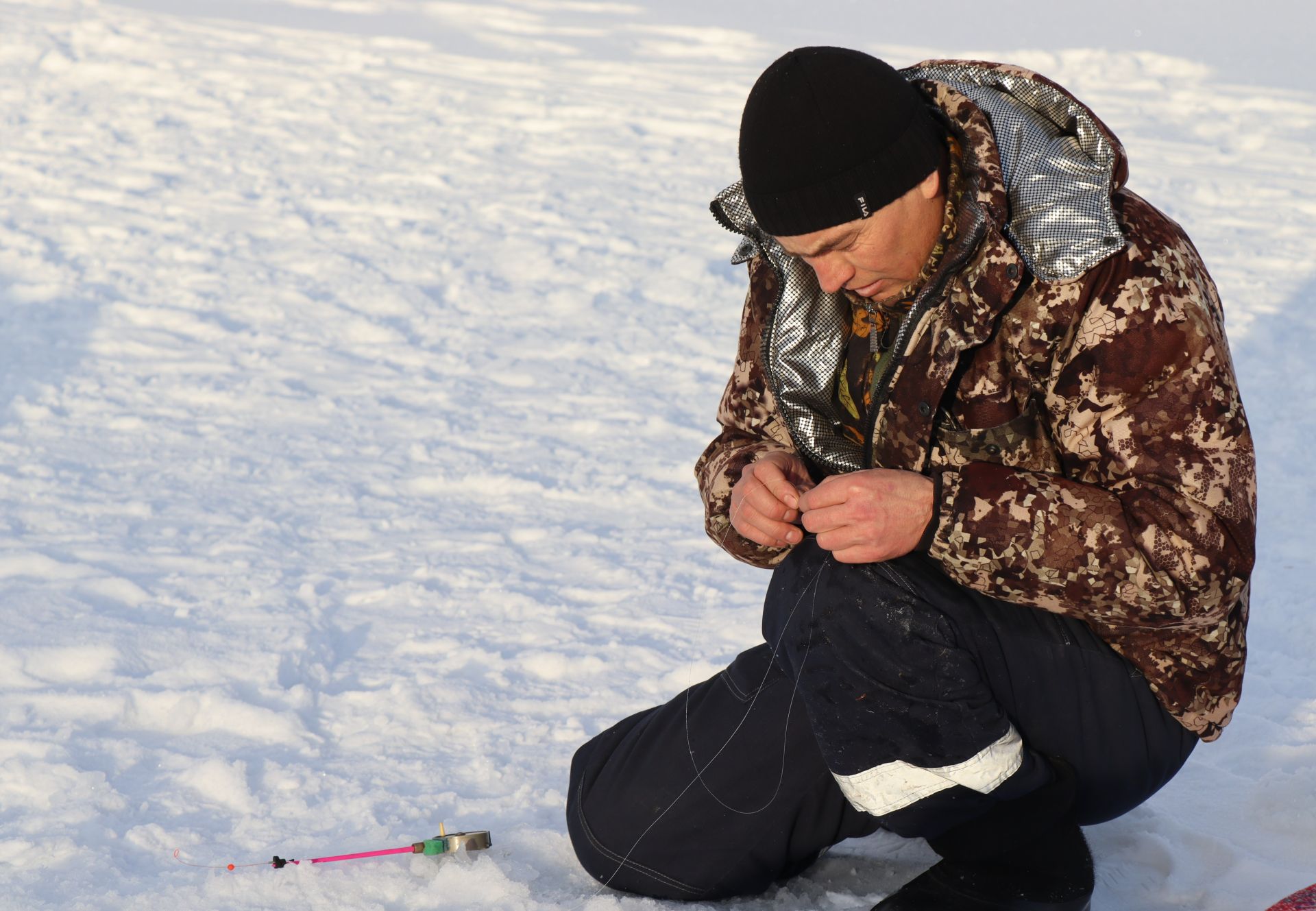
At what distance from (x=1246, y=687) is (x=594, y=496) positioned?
1.78 m

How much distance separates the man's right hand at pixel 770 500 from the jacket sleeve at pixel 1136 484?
0.24 metres

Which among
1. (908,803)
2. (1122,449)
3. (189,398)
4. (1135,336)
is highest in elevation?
(1135,336)

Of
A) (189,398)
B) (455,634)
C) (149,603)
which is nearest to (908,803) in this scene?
(455,634)

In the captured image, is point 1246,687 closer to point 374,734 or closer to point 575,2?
point 374,734

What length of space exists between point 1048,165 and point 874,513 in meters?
0.50

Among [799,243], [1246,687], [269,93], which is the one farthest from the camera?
[269,93]

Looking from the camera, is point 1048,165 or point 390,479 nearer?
point 1048,165

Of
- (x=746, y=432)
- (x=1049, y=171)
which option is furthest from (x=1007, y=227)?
(x=746, y=432)

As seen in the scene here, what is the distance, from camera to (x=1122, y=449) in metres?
1.57

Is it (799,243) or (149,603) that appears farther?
(149,603)

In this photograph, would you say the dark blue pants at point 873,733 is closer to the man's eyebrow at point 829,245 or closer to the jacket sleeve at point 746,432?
the jacket sleeve at point 746,432

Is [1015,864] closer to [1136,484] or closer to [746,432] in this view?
[1136,484]

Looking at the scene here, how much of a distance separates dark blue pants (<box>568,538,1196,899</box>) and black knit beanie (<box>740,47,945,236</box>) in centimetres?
50

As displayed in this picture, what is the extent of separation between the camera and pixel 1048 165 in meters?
1.62
